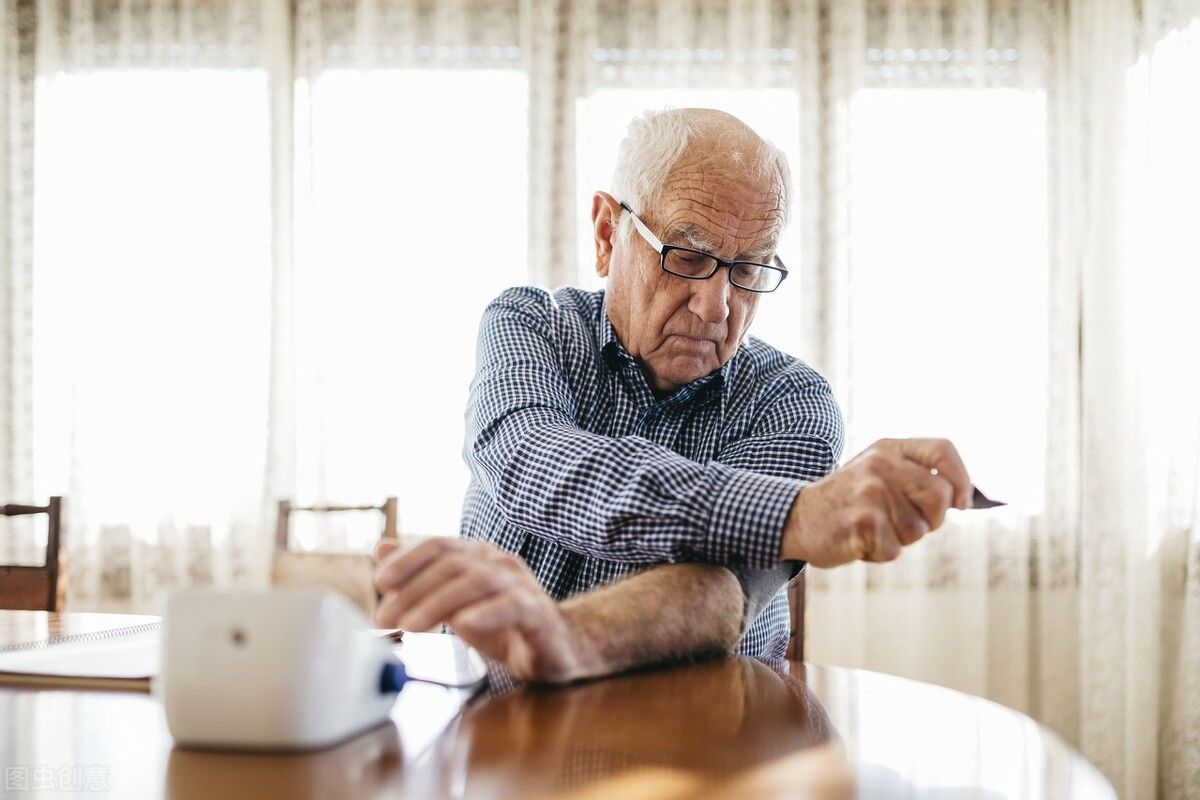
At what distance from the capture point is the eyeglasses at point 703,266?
57.0 inches

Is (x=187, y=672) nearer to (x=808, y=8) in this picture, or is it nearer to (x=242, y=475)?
(x=242, y=475)

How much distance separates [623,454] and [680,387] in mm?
448

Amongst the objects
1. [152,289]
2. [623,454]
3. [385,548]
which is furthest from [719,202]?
[152,289]

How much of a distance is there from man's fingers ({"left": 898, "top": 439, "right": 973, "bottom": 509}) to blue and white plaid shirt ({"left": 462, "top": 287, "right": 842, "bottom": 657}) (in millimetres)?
146

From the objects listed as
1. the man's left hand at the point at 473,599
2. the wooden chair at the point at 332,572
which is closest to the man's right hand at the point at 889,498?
the man's left hand at the point at 473,599

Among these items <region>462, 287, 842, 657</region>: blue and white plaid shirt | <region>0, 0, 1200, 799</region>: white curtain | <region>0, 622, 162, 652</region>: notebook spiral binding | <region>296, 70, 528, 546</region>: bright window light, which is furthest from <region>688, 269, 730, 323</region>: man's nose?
<region>296, 70, 528, 546</region>: bright window light

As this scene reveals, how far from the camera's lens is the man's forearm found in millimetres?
920

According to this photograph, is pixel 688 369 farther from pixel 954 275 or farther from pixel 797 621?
pixel 954 275

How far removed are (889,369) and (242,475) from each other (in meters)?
2.33

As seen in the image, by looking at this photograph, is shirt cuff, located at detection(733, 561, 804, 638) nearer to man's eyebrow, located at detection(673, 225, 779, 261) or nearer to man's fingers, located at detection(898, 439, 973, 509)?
man's fingers, located at detection(898, 439, 973, 509)

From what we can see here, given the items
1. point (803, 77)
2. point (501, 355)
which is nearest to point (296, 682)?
point (501, 355)

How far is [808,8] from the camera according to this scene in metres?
3.52

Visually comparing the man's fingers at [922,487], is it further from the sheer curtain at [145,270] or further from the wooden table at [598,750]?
the sheer curtain at [145,270]

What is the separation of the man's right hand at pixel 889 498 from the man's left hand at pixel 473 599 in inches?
11.8
